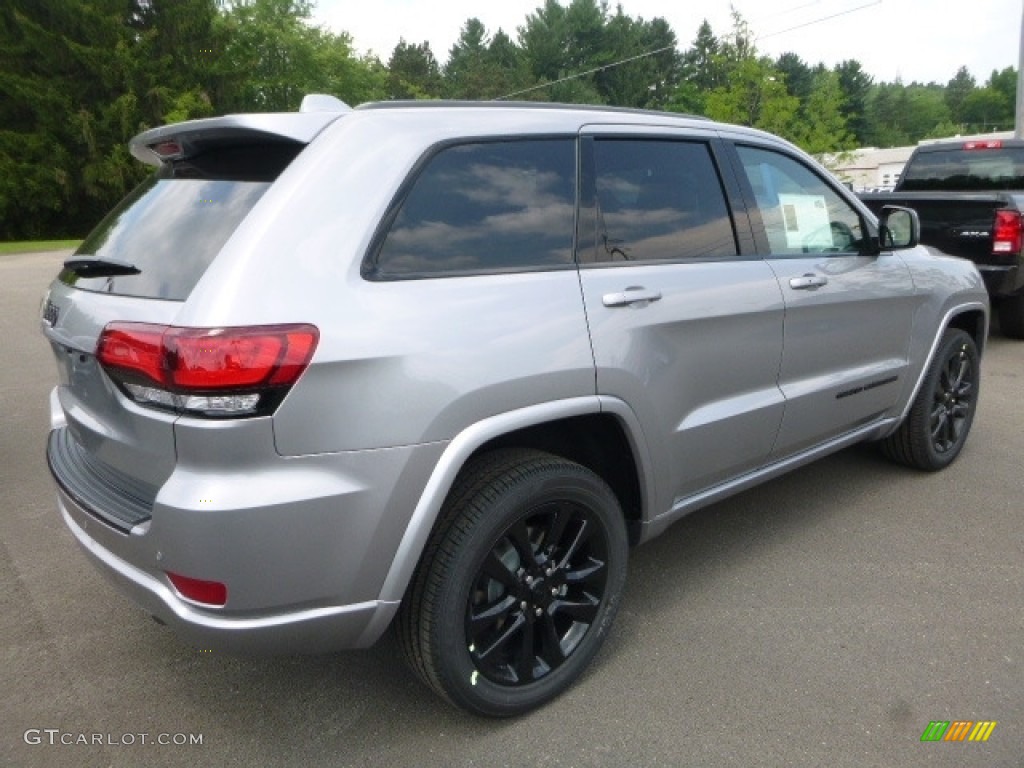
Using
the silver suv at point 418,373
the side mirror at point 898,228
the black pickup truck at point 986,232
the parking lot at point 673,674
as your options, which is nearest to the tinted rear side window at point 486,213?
the silver suv at point 418,373

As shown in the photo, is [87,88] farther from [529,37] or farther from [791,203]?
[791,203]

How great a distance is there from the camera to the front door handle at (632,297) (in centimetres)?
257

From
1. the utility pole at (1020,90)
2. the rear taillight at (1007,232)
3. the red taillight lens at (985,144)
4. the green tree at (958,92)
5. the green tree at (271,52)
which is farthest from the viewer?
the green tree at (958,92)

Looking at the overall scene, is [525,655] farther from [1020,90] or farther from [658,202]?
[1020,90]

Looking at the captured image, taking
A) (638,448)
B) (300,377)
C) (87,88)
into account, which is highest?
(87,88)

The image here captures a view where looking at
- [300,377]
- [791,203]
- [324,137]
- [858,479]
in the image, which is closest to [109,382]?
[300,377]

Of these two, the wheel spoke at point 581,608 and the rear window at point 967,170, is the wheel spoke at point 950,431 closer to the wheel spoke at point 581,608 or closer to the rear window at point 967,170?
the wheel spoke at point 581,608

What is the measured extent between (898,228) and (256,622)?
353cm

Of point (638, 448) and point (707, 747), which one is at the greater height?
point (638, 448)

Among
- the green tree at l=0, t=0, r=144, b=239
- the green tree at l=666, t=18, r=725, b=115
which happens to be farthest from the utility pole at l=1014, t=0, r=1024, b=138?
the green tree at l=666, t=18, r=725, b=115

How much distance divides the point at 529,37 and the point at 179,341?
70.0 m

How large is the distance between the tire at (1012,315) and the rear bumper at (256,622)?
318 inches

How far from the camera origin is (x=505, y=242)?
2441mm

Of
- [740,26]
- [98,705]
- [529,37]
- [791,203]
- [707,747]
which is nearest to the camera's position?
[707,747]
